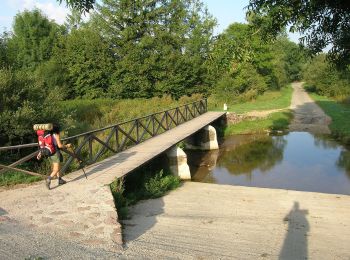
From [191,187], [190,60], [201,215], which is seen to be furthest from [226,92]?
[201,215]

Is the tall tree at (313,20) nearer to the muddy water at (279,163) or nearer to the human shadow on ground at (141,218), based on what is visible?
the human shadow on ground at (141,218)

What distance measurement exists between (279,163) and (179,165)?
523 centimetres

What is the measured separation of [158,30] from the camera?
33500mm

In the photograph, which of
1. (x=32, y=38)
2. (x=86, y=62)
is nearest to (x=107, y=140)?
(x=86, y=62)

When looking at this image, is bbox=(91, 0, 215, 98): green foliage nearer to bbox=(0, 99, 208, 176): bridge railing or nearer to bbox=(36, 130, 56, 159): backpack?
bbox=(0, 99, 208, 176): bridge railing

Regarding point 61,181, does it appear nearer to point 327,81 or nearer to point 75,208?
point 75,208

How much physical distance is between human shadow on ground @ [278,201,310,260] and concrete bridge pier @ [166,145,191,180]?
453cm

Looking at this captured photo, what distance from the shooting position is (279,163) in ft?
51.5

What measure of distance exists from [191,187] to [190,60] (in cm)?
2520

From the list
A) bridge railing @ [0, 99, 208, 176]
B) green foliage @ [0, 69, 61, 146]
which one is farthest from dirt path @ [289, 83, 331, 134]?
green foliage @ [0, 69, 61, 146]

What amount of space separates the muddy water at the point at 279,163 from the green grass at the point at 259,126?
144cm

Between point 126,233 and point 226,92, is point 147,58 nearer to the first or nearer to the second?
point 226,92

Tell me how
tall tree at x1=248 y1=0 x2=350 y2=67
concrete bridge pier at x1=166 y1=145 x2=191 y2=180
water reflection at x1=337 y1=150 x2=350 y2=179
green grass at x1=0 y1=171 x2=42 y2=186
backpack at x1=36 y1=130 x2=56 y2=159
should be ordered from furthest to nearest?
water reflection at x1=337 y1=150 x2=350 y2=179 < concrete bridge pier at x1=166 y1=145 x2=191 y2=180 < green grass at x1=0 y1=171 x2=42 y2=186 < backpack at x1=36 y1=130 x2=56 y2=159 < tall tree at x1=248 y1=0 x2=350 y2=67

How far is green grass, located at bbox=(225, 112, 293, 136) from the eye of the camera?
23156mm
